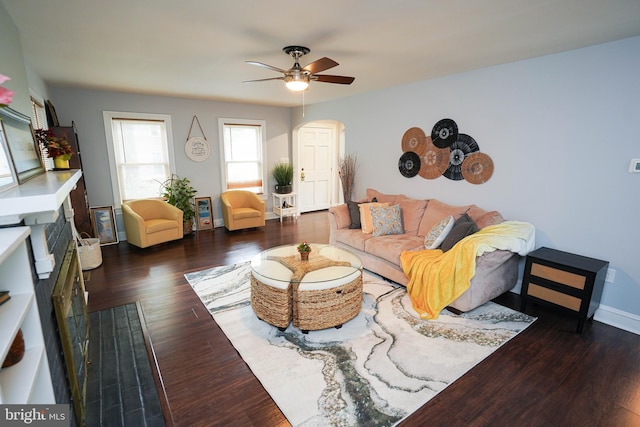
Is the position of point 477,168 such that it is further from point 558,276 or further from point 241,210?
point 241,210

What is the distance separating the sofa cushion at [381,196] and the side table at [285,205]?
7.94 feet

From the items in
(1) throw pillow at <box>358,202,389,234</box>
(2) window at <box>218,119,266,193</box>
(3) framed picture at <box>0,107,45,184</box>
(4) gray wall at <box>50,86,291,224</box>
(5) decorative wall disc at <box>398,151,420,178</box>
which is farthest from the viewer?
(2) window at <box>218,119,266,193</box>

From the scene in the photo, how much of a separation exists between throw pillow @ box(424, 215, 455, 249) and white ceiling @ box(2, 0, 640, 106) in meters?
1.72

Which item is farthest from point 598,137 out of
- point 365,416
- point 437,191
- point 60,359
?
point 60,359

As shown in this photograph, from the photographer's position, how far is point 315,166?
7719 mm

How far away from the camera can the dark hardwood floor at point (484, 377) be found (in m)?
1.93

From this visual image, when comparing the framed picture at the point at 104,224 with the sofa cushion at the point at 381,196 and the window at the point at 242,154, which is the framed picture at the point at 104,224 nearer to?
the window at the point at 242,154

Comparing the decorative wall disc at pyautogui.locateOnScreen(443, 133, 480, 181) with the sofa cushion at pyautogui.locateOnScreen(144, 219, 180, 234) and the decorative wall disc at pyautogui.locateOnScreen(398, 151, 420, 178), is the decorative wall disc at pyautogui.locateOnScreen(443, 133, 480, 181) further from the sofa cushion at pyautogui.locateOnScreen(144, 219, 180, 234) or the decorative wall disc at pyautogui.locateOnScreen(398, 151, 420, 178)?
the sofa cushion at pyautogui.locateOnScreen(144, 219, 180, 234)

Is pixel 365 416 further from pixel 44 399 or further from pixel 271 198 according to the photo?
pixel 271 198

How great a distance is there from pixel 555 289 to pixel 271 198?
5.53m

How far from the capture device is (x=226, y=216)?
19.6ft

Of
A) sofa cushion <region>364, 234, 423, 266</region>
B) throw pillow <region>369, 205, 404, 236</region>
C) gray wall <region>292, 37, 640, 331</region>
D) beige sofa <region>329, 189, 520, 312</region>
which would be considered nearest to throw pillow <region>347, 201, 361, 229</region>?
beige sofa <region>329, 189, 520, 312</region>

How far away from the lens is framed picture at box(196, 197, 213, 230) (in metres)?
6.11

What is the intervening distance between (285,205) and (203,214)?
178 cm
